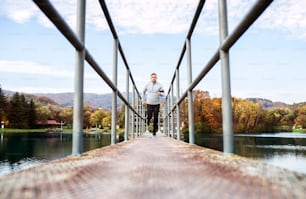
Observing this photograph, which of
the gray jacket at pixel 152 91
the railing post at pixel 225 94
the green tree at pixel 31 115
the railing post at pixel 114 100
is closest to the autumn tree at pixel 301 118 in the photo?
the gray jacket at pixel 152 91

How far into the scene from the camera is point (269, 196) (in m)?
0.38

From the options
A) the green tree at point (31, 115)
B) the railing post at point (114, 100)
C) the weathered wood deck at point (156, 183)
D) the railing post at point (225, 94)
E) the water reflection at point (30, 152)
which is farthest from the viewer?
the green tree at point (31, 115)

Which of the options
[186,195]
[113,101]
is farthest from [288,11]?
[113,101]

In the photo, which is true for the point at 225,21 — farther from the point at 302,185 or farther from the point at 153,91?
the point at 153,91

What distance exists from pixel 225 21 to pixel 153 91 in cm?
345

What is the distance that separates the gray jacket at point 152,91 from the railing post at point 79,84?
338 centimetres

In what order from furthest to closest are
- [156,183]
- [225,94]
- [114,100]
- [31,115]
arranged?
[31,115]
[114,100]
[225,94]
[156,183]

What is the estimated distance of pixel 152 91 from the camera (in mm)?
4453

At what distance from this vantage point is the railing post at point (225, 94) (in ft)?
3.00

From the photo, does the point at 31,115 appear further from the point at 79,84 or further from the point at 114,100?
the point at 79,84

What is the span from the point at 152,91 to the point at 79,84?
341 centimetres

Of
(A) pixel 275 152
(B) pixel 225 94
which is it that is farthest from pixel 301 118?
(B) pixel 225 94

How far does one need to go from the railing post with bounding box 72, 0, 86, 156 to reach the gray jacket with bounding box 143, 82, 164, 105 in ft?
11.1

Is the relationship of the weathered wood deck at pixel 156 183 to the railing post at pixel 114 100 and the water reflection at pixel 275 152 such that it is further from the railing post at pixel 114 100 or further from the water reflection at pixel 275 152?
the railing post at pixel 114 100
